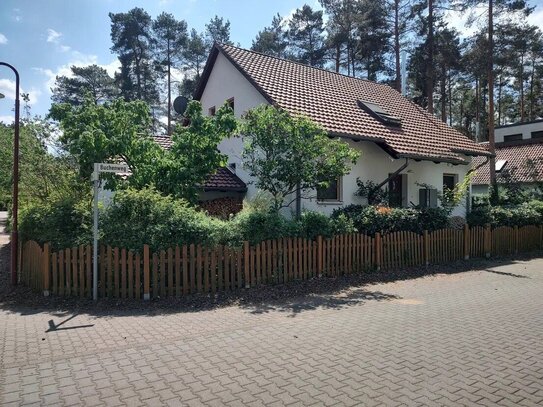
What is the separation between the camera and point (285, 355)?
476cm

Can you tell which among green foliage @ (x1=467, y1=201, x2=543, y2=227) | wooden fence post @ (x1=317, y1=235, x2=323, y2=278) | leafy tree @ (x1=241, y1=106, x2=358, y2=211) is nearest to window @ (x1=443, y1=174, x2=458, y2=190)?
green foliage @ (x1=467, y1=201, x2=543, y2=227)

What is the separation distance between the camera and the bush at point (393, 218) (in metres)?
10.6

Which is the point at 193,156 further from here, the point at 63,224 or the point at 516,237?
the point at 516,237

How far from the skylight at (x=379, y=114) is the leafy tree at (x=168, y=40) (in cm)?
2185

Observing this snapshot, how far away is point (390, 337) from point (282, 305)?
7.46 ft

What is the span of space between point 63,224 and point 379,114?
475 inches

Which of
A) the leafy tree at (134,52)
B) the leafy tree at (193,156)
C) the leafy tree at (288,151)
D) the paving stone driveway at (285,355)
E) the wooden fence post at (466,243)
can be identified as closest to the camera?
the paving stone driveway at (285,355)

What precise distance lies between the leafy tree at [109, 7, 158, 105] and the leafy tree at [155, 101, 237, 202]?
26.2m

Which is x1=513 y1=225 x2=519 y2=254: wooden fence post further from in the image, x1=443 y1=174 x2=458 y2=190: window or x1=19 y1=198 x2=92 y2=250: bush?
x1=19 y1=198 x2=92 y2=250: bush

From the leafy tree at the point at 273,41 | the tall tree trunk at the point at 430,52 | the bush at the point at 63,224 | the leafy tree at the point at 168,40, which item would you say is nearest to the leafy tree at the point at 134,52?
the leafy tree at the point at 168,40

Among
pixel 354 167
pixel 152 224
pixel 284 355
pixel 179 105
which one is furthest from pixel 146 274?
A: pixel 179 105

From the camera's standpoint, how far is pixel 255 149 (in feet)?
33.0

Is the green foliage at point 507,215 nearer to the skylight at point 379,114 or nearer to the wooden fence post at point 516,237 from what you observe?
the wooden fence post at point 516,237

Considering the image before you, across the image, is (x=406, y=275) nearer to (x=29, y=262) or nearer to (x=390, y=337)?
(x=390, y=337)
